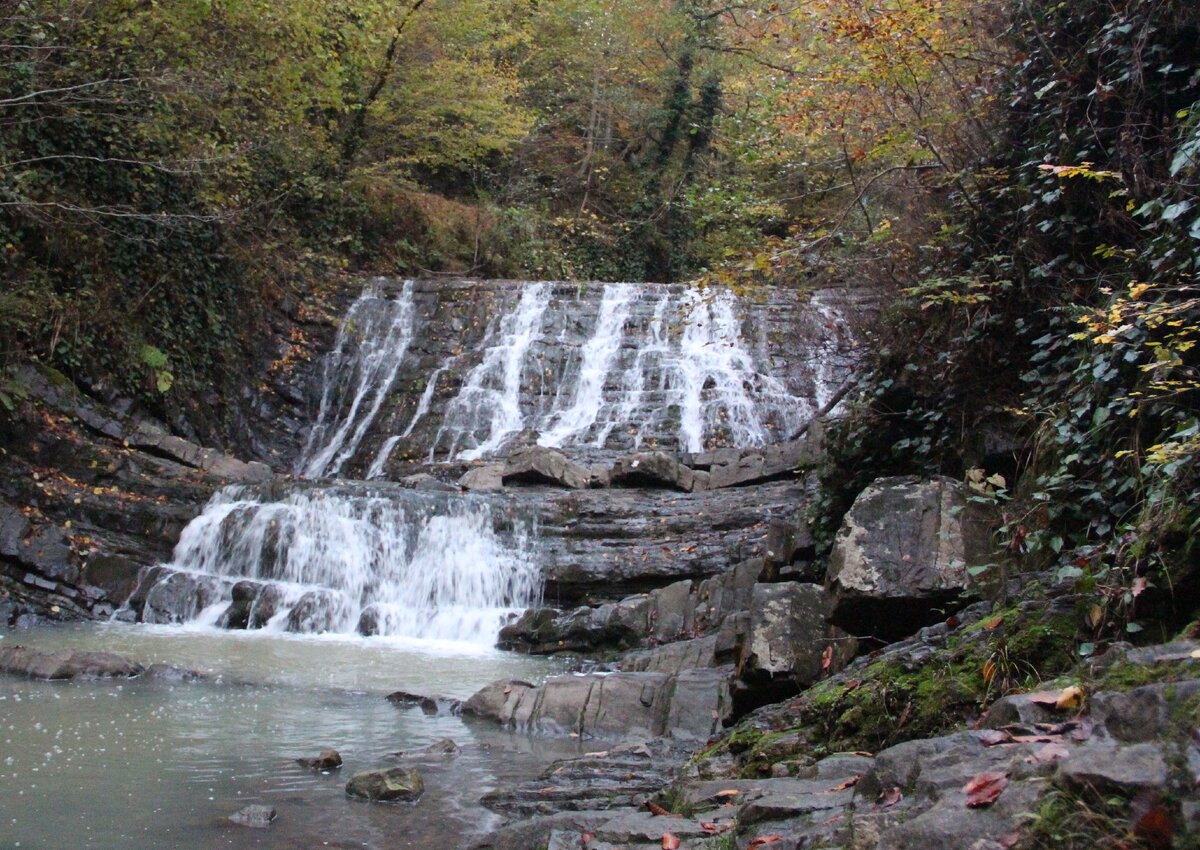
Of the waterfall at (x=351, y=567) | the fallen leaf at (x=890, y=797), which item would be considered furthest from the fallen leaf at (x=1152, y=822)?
the waterfall at (x=351, y=567)

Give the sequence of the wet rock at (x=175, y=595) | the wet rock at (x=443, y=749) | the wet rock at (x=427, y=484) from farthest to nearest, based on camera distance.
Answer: the wet rock at (x=427, y=484) → the wet rock at (x=175, y=595) → the wet rock at (x=443, y=749)

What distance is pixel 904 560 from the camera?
579 cm

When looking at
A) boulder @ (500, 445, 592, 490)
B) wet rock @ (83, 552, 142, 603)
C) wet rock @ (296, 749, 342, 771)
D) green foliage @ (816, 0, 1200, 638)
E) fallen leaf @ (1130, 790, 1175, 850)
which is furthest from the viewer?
boulder @ (500, 445, 592, 490)

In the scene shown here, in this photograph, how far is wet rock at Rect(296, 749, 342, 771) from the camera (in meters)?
5.84

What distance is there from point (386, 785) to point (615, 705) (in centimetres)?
236

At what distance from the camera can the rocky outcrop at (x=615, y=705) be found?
691 cm

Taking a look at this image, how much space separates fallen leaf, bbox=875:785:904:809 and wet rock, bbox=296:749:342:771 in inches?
151

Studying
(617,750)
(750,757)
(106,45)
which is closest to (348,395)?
(106,45)

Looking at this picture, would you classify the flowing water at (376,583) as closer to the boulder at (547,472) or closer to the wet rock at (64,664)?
the wet rock at (64,664)

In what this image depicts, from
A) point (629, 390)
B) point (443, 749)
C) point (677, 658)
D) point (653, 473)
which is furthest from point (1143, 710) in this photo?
point (629, 390)

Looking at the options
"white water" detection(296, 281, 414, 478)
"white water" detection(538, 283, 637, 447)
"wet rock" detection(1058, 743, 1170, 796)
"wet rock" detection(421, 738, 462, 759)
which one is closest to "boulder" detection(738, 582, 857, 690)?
"wet rock" detection(421, 738, 462, 759)

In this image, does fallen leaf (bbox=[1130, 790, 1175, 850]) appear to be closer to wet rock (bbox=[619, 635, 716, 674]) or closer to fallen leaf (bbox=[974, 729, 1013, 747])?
fallen leaf (bbox=[974, 729, 1013, 747])

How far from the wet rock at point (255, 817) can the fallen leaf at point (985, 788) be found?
3.49 meters

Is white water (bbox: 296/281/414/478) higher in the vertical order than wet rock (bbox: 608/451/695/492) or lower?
higher
